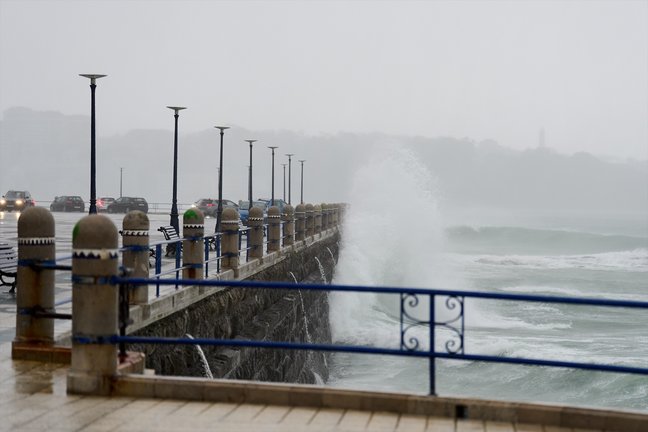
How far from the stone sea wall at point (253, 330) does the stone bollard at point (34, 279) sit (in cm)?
121

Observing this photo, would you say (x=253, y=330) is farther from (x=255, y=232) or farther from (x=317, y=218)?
(x=317, y=218)

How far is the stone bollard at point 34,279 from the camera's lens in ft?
31.3

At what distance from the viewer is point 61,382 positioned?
27.6 ft

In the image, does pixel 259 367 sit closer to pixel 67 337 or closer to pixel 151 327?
pixel 151 327

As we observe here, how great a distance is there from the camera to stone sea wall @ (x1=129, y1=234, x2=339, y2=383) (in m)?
12.0

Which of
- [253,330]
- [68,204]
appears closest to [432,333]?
[253,330]

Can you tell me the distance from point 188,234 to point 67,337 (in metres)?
4.52

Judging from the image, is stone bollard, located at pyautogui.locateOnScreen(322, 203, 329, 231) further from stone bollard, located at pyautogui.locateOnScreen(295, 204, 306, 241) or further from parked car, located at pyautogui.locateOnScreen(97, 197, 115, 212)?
parked car, located at pyautogui.locateOnScreen(97, 197, 115, 212)

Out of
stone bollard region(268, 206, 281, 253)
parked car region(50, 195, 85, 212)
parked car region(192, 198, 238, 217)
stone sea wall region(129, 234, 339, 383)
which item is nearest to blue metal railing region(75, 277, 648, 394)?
stone sea wall region(129, 234, 339, 383)

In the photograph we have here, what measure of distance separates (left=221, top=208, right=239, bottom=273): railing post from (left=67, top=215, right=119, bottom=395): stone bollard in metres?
9.05

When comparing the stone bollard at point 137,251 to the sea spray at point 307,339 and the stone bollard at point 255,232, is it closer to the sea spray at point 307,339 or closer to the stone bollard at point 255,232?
the stone bollard at point 255,232

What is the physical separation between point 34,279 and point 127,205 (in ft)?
224

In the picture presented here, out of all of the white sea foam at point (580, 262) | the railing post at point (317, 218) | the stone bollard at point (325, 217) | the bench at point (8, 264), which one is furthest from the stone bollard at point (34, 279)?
the white sea foam at point (580, 262)

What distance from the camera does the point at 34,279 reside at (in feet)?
31.6
